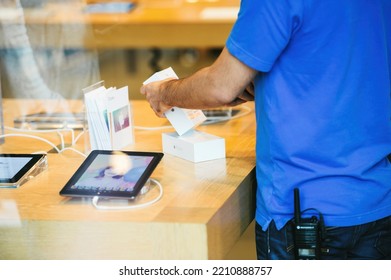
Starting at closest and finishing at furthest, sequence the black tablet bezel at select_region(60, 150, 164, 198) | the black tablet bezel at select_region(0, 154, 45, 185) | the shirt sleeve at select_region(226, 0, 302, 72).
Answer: the shirt sleeve at select_region(226, 0, 302, 72) → the black tablet bezel at select_region(60, 150, 164, 198) → the black tablet bezel at select_region(0, 154, 45, 185)

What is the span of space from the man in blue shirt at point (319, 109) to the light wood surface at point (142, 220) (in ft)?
0.32

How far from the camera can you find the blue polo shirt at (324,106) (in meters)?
1.46

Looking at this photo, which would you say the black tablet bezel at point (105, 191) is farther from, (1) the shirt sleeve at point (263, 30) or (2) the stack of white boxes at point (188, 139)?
(1) the shirt sleeve at point (263, 30)

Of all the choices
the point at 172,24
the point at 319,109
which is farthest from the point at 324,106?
the point at 172,24

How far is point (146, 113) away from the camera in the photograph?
2.32 metres

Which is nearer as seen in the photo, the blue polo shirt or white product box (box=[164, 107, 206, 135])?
the blue polo shirt

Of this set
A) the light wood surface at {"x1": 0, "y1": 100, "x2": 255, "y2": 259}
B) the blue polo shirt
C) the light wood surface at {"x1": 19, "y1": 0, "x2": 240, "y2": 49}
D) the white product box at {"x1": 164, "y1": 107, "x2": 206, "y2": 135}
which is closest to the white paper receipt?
the white product box at {"x1": 164, "y1": 107, "x2": 206, "y2": 135}

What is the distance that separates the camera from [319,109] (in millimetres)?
1517

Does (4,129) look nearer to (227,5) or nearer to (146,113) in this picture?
(146,113)

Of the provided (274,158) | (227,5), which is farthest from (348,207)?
(227,5)

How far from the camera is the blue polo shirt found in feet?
4.78

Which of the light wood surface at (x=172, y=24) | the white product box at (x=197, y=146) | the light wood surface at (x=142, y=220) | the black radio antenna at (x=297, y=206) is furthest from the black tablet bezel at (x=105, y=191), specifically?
the light wood surface at (x=172, y=24)

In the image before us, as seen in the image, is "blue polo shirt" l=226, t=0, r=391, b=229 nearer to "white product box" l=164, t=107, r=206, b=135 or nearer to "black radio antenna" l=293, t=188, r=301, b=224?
"black radio antenna" l=293, t=188, r=301, b=224
